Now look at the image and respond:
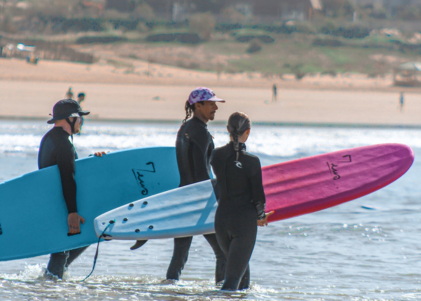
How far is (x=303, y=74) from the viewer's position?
55875 millimetres

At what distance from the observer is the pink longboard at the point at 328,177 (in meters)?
5.33

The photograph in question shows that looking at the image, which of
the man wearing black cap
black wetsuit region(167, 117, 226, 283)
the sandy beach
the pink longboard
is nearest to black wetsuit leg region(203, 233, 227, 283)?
black wetsuit region(167, 117, 226, 283)

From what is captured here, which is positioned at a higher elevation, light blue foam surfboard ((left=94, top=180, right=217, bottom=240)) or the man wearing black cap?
the man wearing black cap

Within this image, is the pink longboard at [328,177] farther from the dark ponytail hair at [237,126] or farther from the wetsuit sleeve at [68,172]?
the wetsuit sleeve at [68,172]

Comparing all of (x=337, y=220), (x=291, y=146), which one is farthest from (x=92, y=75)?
(x=337, y=220)

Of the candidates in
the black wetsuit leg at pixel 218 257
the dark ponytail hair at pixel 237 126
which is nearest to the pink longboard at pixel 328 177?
the black wetsuit leg at pixel 218 257

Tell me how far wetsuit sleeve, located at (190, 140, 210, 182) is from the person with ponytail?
1.39 ft

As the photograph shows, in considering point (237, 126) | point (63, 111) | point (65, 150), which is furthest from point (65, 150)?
point (237, 126)

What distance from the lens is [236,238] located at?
13.7 ft

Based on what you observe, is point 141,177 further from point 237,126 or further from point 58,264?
point 237,126

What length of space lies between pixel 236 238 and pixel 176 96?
3182cm

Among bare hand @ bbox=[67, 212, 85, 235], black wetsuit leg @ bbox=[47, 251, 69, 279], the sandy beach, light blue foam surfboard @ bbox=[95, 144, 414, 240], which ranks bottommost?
black wetsuit leg @ bbox=[47, 251, 69, 279]

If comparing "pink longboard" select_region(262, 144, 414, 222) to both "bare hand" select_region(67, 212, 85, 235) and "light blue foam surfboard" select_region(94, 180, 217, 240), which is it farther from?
"bare hand" select_region(67, 212, 85, 235)

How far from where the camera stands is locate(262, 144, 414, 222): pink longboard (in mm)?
5332
